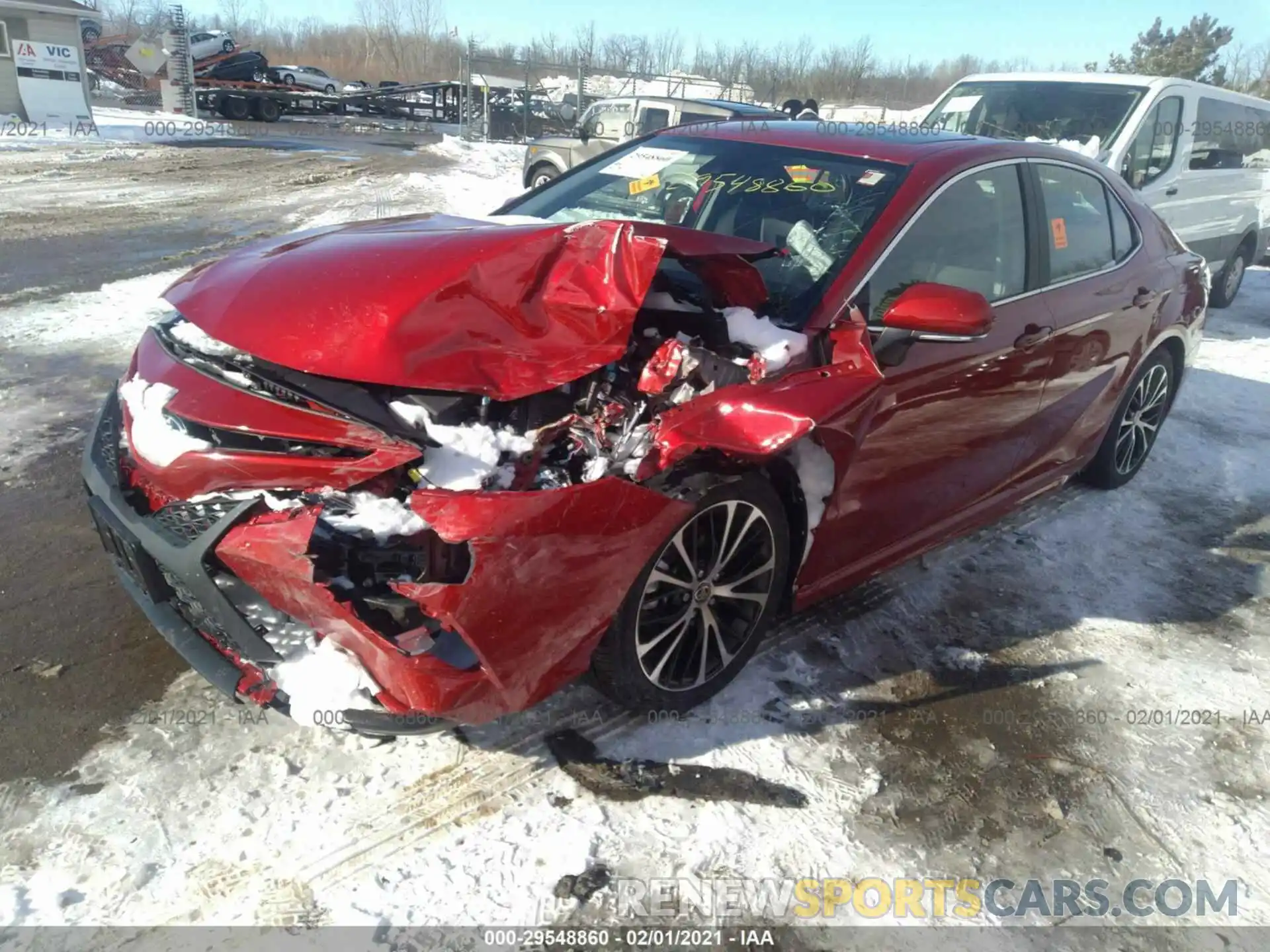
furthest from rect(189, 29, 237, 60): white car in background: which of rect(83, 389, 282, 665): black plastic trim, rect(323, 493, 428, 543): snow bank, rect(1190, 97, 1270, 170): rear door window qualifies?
rect(323, 493, 428, 543): snow bank

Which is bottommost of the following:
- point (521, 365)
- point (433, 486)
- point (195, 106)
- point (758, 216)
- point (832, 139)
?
point (195, 106)

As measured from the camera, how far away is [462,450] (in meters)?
2.37

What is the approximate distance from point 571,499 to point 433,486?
1.17ft

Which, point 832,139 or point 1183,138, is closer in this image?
point 832,139

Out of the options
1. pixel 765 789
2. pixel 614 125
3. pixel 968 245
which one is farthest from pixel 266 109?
pixel 765 789

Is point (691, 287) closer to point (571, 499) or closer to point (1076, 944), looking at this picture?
point (571, 499)

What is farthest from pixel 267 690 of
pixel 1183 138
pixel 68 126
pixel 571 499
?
pixel 68 126

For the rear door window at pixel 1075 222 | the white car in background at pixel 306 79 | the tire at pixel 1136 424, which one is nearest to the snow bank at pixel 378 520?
the rear door window at pixel 1075 222

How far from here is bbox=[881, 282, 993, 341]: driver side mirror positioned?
2.83 meters

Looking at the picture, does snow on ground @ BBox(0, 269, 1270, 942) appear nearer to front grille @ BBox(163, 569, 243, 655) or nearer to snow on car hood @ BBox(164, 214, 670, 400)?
front grille @ BBox(163, 569, 243, 655)

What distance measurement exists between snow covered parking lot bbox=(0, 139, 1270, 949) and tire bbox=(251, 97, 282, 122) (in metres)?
29.1

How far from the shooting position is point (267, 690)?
7.68 ft

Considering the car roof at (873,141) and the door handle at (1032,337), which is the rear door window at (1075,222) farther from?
the door handle at (1032,337)

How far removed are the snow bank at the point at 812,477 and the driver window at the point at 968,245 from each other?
A: 482mm
